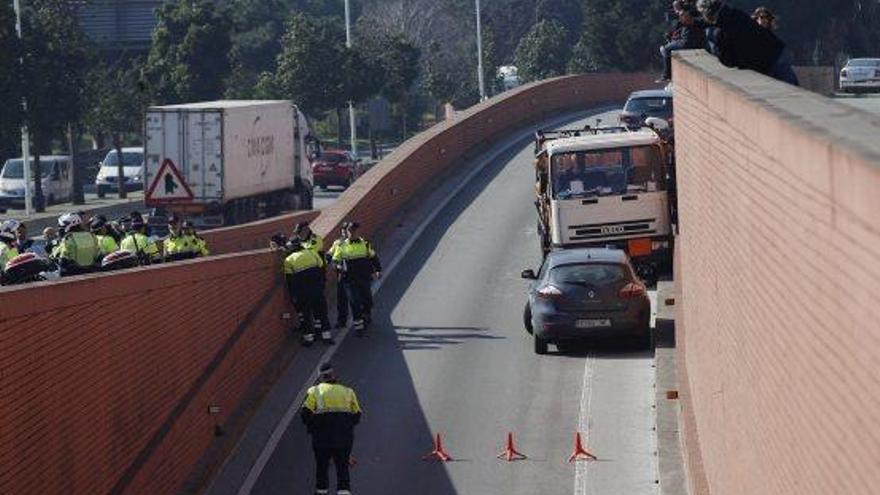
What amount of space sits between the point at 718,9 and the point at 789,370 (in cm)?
729

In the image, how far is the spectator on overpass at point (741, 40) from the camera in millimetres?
14711

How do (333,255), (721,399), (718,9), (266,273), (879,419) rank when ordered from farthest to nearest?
(333,255) < (266,273) < (718,9) < (721,399) < (879,419)

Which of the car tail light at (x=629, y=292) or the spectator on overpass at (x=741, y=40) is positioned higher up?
the spectator on overpass at (x=741, y=40)

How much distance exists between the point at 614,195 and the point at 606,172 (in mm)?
442

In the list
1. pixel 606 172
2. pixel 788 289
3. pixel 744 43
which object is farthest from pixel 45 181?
pixel 788 289

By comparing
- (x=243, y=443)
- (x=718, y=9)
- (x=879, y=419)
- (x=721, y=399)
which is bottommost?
(x=243, y=443)

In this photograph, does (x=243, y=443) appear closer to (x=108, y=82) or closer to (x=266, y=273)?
(x=266, y=273)

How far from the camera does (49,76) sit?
209 ft

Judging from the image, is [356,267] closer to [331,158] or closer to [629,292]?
[629,292]

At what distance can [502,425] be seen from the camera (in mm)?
22406

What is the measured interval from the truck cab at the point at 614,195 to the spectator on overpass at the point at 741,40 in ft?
50.7

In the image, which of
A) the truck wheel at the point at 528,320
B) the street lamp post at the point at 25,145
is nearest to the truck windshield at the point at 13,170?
the street lamp post at the point at 25,145

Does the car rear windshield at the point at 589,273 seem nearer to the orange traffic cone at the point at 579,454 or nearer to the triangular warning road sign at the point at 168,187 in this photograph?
the orange traffic cone at the point at 579,454

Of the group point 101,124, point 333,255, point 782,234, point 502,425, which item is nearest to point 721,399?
point 782,234
